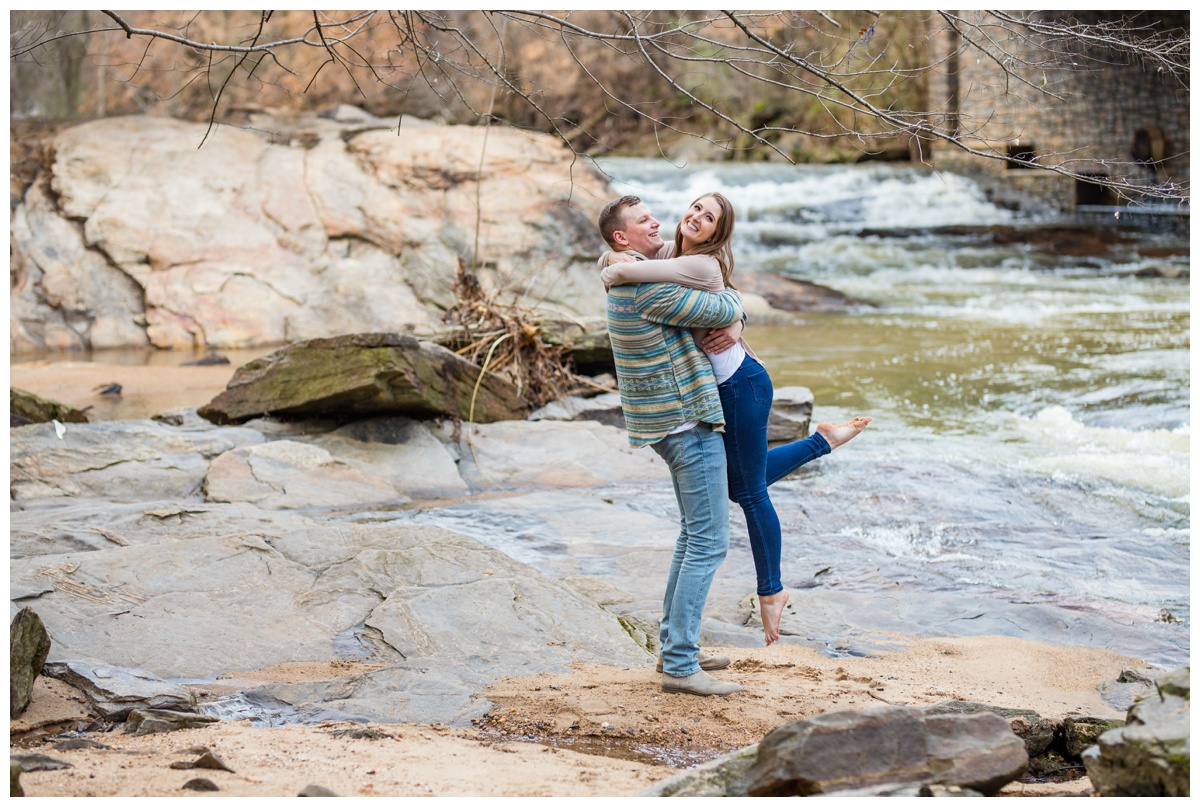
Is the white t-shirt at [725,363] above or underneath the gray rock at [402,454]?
above

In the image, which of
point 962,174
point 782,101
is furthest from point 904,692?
point 782,101

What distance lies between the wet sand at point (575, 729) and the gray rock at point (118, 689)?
0.19 ft

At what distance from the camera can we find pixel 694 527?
352 cm

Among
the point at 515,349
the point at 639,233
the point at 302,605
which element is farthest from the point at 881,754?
the point at 515,349

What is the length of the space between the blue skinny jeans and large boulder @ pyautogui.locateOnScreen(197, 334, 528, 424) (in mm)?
3293

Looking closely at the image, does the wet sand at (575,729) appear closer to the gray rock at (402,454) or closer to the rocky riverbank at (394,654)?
the rocky riverbank at (394,654)

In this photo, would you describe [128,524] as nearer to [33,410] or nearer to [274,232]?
[33,410]

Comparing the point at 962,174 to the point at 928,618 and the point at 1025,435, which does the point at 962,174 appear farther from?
the point at 928,618

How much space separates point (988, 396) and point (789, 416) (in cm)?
305

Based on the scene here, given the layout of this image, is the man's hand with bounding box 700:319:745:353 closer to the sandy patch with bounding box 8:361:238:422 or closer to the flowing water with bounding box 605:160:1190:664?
the flowing water with bounding box 605:160:1190:664

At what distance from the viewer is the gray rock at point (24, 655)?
3.12m

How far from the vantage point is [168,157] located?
493 inches

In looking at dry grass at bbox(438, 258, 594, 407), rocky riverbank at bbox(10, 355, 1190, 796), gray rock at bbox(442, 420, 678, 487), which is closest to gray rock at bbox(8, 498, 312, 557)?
rocky riverbank at bbox(10, 355, 1190, 796)

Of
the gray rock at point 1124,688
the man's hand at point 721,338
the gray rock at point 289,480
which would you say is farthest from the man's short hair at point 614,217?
the gray rock at point 289,480
